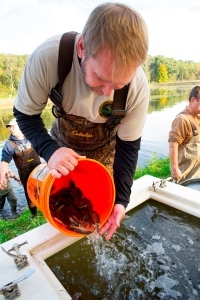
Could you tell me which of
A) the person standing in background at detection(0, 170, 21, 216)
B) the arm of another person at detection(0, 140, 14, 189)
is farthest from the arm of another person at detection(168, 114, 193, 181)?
the person standing in background at detection(0, 170, 21, 216)

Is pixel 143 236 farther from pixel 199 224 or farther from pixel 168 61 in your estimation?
pixel 168 61

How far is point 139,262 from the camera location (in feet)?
5.93

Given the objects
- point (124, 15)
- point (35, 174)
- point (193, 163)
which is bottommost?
point (193, 163)

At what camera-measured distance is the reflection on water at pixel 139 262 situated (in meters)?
1.62

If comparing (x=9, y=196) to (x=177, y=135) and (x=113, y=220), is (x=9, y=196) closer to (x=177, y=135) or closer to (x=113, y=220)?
(x=177, y=135)

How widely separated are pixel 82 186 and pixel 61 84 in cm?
92

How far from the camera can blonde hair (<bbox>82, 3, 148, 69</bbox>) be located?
1.06 metres

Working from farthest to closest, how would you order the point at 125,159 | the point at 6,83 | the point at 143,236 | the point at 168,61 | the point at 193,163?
the point at 168,61 → the point at 6,83 → the point at 193,163 → the point at 143,236 → the point at 125,159

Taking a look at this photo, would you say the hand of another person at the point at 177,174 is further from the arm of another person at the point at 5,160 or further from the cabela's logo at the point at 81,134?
the arm of another person at the point at 5,160

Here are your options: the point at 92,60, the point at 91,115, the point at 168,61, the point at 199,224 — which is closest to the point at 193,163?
the point at 199,224

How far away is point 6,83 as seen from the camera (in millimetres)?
36000

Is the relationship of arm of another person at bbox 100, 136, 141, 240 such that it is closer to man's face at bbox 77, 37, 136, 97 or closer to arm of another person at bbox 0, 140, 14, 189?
man's face at bbox 77, 37, 136, 97

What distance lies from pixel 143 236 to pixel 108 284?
517 mm

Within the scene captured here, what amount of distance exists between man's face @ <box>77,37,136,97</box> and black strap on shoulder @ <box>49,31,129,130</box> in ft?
0.76
